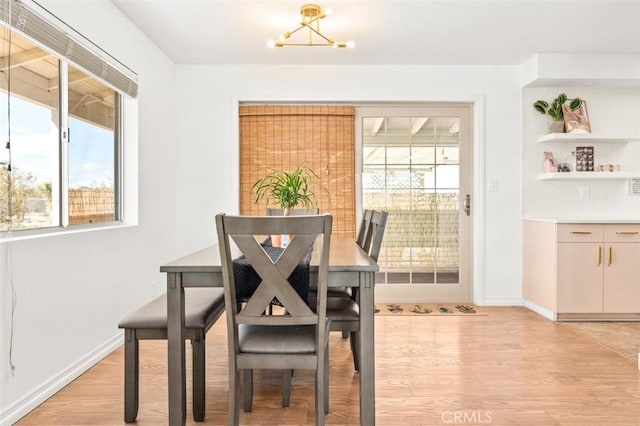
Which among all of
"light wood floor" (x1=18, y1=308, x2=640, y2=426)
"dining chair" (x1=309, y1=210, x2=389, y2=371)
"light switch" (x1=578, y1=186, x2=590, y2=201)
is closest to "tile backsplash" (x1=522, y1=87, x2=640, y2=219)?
"light switch" (x1=578, y1=186, x2=590, y2=201)

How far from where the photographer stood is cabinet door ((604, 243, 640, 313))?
11.2 ft

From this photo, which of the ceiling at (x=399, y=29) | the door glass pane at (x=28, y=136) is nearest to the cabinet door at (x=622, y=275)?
the ceiling at (x=399, y=29)

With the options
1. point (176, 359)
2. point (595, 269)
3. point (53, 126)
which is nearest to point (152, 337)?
point (176, 359)

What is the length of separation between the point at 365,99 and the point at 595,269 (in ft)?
8.29

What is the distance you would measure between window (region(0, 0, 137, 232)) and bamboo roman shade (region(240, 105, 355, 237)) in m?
1.31

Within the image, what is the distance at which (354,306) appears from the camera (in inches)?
83.9

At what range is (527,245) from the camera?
3910mm

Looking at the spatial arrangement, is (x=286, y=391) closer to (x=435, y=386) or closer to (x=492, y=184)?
(x=435, y=386)

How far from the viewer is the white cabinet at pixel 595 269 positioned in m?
3.40

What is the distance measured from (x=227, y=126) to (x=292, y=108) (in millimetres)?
671

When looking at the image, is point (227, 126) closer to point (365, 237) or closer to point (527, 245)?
point (365, 237)

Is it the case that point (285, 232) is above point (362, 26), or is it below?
below

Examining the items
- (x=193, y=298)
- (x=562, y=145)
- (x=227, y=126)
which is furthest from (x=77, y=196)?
(x=562, y=145)

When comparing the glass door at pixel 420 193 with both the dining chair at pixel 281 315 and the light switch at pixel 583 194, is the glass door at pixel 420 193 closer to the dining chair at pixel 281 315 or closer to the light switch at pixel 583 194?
the light switch at pixel 583 194
